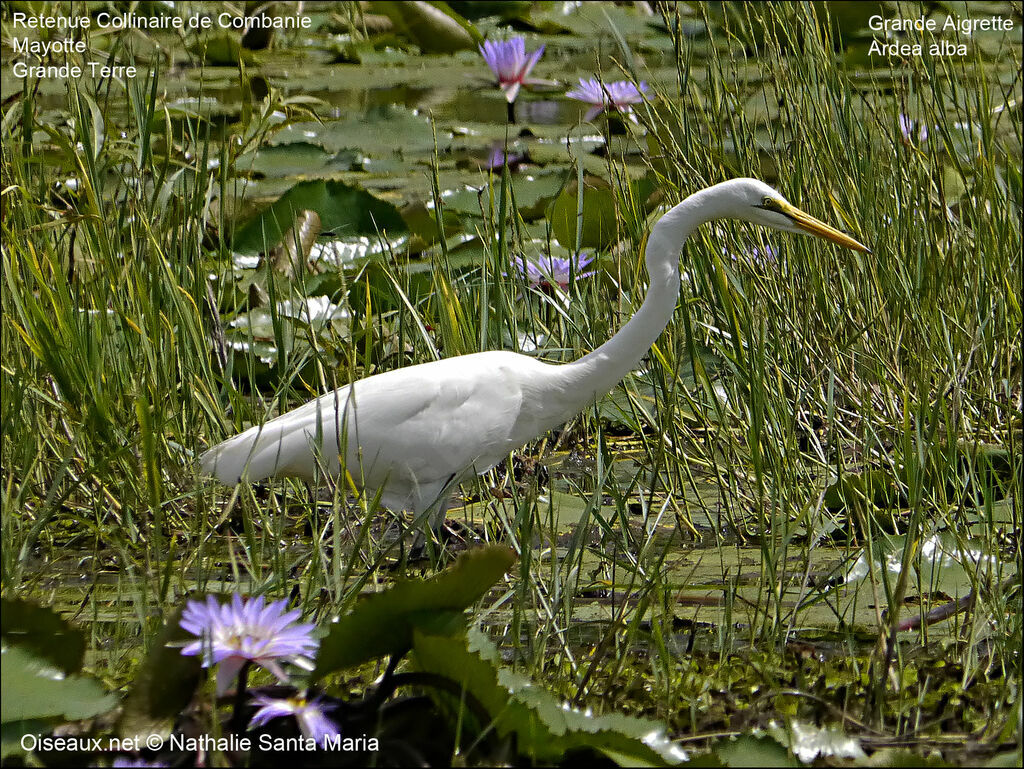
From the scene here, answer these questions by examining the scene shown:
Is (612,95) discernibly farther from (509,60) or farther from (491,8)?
(491,8)

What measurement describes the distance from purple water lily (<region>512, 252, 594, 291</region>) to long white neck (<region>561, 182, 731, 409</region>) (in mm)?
400

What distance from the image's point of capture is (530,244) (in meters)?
3.77

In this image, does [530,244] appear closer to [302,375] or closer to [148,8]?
[302,375]

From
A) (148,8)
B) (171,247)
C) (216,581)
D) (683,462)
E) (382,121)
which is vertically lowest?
(216,581)

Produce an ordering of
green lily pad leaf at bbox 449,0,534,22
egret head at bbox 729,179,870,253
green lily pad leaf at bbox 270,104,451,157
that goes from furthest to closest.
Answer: green lily pad leaf at bbox 449,0,534,22
green lily pad leaf at bbox 270,104,451,157
egret head at bbox 729,179,870,253

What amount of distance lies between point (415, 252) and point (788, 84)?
4.74 feet

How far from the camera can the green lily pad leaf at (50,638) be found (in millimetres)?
1545

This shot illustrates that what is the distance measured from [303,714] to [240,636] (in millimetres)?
138

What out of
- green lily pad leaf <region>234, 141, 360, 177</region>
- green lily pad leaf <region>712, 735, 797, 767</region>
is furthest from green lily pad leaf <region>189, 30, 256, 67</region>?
green lily pad leaf <region>712, 735, 797, 767</region>

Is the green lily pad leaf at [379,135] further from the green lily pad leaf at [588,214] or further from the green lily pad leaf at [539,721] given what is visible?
the green lily pad leaf at [539,721]

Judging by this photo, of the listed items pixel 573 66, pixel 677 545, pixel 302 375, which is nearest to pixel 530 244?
pixel 302 375

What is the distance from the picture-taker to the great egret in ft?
7.95

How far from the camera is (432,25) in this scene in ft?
20.4

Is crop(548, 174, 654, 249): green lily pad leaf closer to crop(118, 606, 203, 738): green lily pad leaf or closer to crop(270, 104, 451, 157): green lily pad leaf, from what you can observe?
crop(270, 104, 451, 157): green lily pad leaf
